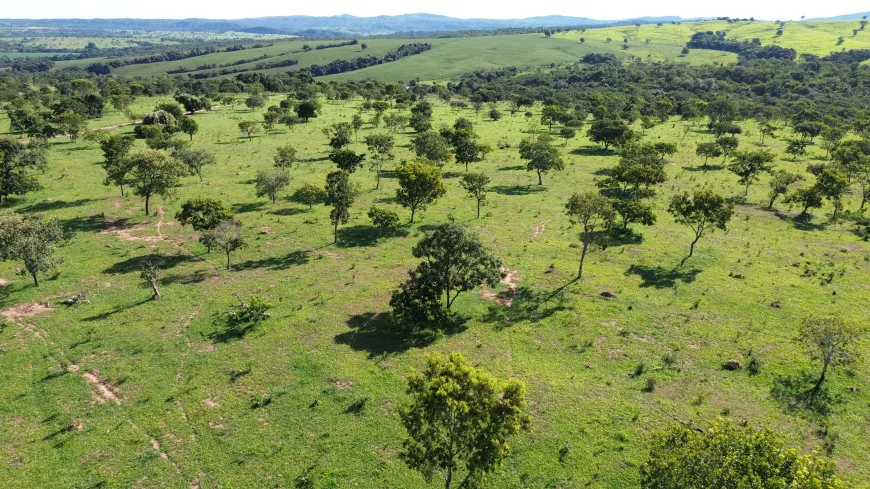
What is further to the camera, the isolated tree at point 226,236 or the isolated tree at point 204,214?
the isolated tree at point 204,214

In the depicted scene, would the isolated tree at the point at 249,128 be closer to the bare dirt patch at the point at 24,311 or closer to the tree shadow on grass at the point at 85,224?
the tree shadow on grass at the point at 85,224

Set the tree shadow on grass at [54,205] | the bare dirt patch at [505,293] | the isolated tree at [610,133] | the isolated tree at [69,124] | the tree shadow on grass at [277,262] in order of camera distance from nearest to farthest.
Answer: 1. the bare dirt patch at [505,293]
2. the tree shadow on grass at [277,262]
3. the tree shadow on grass at [54,205]
4. the isolated tree at [610,133]
5. the isolated tree at [69,124]

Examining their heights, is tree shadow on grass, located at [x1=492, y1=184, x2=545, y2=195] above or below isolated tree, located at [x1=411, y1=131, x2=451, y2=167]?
below

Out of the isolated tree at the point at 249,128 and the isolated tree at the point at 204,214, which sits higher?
the isolated tree at the point at 249,128

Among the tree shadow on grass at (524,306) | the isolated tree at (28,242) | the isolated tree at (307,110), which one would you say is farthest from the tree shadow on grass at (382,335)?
the isolated tree at (307,110)

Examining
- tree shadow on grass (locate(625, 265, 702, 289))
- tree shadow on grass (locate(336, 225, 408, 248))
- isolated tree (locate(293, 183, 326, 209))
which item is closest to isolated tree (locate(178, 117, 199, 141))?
isolated tree (locate(293, 183, 326, 209))

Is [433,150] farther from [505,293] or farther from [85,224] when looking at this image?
[85,224]

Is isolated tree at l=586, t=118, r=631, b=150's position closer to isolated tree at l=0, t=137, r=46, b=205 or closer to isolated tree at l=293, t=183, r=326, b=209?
isolated tree at l=293, t=183, r=326, b=209
